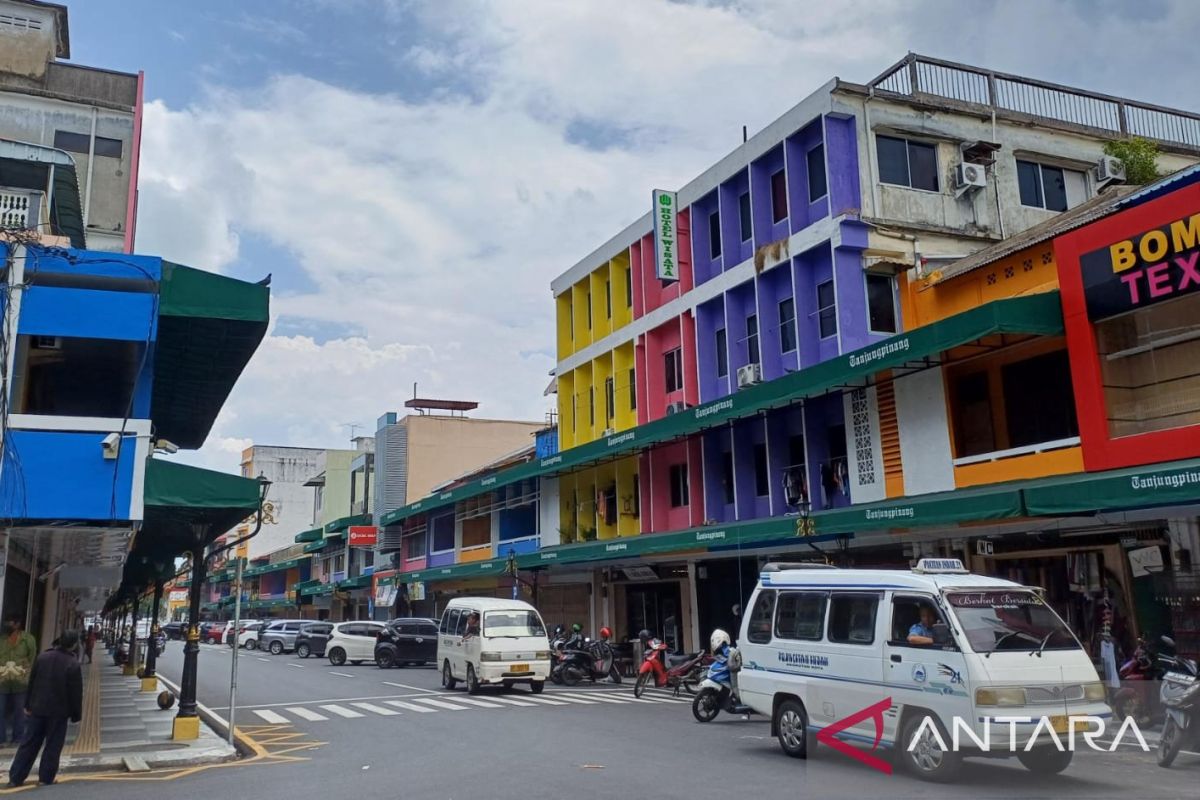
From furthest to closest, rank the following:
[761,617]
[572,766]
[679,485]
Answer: [679,485] → [761,617] → [572,766]

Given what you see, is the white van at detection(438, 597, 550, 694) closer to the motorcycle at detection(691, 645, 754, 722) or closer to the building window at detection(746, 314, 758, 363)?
the motorcycle at detection(691, 645, 754, 722)

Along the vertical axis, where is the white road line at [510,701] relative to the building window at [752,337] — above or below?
below

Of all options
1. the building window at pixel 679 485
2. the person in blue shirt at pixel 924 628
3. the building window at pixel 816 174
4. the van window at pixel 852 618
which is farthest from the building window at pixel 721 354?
the person in blue shirt at pixel 924 628

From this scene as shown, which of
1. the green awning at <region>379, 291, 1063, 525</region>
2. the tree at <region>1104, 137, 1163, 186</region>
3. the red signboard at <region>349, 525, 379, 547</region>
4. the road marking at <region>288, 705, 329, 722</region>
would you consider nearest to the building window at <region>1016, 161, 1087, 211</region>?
the tree at <region>1104, 137, 1163, 186</region>

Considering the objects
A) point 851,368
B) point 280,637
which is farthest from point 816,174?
point 280,637

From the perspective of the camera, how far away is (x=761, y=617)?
1282 cm

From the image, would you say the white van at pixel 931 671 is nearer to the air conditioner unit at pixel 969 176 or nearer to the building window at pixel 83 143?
the air conditioner unit at pixel 969 176

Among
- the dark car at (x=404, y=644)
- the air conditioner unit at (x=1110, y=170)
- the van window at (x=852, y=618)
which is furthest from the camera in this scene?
the dark car at (x=404, y=644)

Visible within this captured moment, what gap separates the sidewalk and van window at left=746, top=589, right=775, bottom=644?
7175 mm

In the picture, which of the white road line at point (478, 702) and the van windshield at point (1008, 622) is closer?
the van windshield at point (1008, 622)

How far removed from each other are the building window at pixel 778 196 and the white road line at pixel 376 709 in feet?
48.7

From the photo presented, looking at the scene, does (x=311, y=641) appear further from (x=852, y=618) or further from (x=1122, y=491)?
(x=1122, y=491)

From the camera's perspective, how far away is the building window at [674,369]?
2988cm

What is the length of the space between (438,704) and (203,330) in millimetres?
9677
